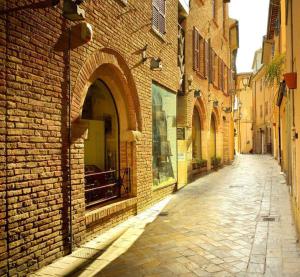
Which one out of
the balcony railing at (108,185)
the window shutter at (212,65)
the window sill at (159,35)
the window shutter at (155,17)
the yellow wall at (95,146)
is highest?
the window shutter at (212,65)

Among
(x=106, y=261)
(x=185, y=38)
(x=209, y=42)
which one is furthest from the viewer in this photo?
(x=209, y=42)

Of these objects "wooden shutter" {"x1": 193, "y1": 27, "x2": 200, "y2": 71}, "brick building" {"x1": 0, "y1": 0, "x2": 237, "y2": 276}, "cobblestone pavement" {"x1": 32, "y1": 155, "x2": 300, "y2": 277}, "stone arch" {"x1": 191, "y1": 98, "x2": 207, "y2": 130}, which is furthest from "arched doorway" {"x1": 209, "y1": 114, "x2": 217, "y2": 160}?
"cobblestone pavement" {"x1": 32, "y1": 155, "x2": 300, "y2": 277}

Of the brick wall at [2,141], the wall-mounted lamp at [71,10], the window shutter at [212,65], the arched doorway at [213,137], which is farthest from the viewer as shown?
the arched doorway at [213,137]

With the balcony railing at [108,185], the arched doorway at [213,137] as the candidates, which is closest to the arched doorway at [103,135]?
the balcony railing at [108,185]

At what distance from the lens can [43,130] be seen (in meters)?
4.91

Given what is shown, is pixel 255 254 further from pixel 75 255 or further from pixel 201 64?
pixel 201 64

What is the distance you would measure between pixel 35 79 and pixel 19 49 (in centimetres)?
45

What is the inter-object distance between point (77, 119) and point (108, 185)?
1979 millimetres

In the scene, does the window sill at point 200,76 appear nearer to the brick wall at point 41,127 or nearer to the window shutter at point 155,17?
the window shutter at point 155,17

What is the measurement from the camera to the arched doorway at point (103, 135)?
7.78m

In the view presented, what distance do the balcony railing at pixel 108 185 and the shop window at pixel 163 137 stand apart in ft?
5.40

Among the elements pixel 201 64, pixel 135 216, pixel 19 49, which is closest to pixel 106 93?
pixel 135 216

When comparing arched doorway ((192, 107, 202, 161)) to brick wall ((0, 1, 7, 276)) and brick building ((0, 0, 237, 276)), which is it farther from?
brick wall ((0, 1, 7, 276))

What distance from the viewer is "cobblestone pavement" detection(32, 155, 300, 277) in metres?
4.74
